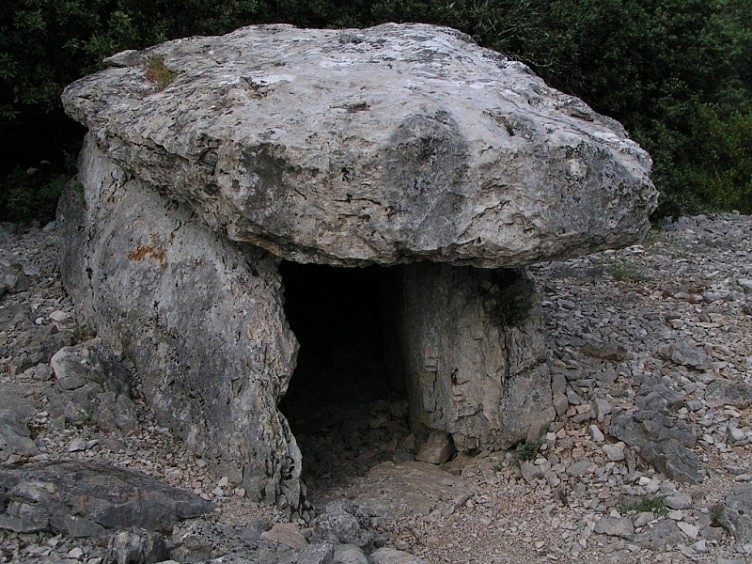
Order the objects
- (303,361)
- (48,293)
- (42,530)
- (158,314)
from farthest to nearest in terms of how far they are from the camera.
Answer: (303,361)
(48,293)
(158,314)
(42,530)

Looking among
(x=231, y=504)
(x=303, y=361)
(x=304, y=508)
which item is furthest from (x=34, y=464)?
(x=303, y=361)

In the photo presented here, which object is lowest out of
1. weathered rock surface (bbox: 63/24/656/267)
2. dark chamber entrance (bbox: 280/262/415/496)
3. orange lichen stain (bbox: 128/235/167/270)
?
dark chamber entrance (bbox: 280/262/415/496)

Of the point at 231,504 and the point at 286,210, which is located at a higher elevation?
the point at 286,210

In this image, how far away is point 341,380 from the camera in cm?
783

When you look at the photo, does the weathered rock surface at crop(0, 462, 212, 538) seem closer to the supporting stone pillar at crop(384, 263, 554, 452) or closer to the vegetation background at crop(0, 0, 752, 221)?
the supporting stone pillar at crop(384, 263, 554, 452)

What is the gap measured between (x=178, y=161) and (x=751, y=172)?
28.5 feet

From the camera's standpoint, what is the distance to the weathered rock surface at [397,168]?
4805mm

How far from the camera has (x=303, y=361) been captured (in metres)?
8.05

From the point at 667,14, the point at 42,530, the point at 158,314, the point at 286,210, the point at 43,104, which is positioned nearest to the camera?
the point at 42,530

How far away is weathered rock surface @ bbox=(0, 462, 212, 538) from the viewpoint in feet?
15.2

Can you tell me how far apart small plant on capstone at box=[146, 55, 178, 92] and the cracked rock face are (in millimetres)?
79

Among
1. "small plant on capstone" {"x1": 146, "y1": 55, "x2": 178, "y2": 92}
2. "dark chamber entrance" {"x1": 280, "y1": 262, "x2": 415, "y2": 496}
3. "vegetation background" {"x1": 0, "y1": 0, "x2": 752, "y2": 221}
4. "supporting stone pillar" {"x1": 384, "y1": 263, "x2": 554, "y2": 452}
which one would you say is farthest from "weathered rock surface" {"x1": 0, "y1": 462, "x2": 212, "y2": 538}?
"vegetation background" {"x1": 0, "y1": 0, "x2": 752, "y2": 221}

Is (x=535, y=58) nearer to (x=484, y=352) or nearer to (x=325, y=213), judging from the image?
(x=484, y=352)

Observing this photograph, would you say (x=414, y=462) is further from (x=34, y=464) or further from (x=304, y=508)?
(x=34, y=464)
